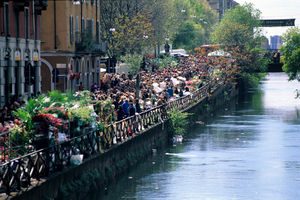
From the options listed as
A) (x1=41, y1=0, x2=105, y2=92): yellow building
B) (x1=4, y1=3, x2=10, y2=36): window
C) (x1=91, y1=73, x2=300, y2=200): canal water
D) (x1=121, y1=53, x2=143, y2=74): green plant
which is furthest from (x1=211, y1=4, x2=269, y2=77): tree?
(x1=4, y1=3, x2=10, y2=36): window

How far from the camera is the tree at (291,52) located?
83.5 m

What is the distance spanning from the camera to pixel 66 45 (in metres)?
45.8

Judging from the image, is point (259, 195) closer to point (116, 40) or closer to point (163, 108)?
point (163, 108)

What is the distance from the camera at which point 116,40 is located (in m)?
68.4

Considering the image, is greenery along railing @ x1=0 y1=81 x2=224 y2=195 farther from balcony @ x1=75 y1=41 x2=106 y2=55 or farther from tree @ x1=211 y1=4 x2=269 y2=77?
tree @ x1=211 y1=4 x2=269 y2=77

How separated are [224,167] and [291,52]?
175 ft

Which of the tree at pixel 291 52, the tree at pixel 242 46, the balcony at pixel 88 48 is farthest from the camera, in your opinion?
the tree at pixel 242 46

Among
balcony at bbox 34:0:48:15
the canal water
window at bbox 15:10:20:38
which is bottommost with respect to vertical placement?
the canal water

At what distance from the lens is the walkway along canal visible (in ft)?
58.1

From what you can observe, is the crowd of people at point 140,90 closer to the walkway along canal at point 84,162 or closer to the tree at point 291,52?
the walkway along canal at point 84,162

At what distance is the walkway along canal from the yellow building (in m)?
9.35

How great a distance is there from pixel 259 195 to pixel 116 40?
43.1 metres

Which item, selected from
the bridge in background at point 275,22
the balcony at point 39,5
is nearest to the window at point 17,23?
the balcony at point 39,5

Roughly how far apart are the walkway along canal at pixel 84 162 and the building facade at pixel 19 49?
5.28 m
